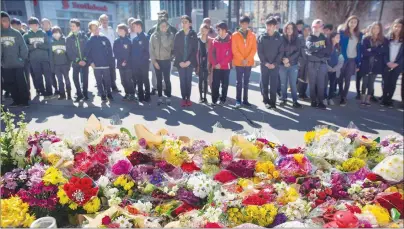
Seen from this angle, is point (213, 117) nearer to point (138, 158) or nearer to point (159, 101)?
point (159, 101)

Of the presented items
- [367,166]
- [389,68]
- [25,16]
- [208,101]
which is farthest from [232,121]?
[25,16]

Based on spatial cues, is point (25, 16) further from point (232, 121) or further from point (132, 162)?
point (132, 162)

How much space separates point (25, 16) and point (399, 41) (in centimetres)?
2638

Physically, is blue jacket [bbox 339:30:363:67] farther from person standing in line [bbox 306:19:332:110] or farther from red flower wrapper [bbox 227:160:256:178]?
red flower wrapper [bbox 227:160:256:178]

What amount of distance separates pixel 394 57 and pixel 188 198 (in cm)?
612

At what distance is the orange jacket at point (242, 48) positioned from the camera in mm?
6620

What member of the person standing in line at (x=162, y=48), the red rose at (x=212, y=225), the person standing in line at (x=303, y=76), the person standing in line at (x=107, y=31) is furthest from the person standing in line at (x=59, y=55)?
the red rose at (x=212, y=225)

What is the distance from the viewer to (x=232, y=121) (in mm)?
6008

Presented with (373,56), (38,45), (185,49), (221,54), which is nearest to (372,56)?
(373,56)

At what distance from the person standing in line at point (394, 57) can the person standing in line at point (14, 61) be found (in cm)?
733

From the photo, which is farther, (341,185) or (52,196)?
(341,185)

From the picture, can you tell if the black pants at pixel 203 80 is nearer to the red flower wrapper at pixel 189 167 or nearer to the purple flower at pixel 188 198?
the red flower wrapper at pixel 189 167

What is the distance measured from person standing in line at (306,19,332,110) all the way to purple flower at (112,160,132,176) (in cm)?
487

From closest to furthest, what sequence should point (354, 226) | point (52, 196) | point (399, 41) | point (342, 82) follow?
point (354, 226)
point (52, 196)
point (399, 41)
point (342, 82)
